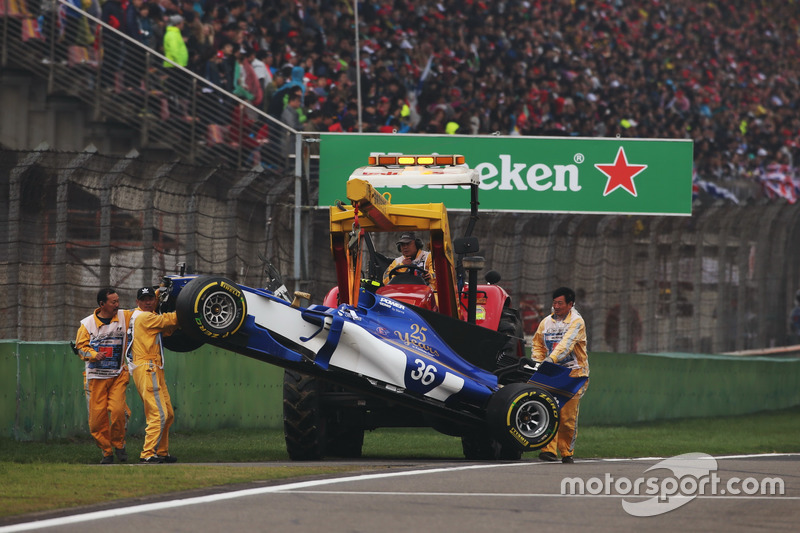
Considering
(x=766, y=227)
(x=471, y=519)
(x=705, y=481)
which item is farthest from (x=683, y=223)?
(x=471, y=519)

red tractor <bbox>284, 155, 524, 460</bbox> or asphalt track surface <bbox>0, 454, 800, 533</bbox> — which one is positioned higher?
red tractor <bbox>284, 155, 524, 460</bbox>

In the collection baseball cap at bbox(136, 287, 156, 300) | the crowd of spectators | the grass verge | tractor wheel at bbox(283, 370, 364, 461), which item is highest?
the crowd of spectators

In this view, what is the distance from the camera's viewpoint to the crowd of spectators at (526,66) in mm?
23484

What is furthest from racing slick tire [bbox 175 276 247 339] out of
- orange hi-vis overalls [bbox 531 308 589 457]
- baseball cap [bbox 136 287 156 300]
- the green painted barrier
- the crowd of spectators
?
the crowd of spectators

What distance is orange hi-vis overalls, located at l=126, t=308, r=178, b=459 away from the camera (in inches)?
500

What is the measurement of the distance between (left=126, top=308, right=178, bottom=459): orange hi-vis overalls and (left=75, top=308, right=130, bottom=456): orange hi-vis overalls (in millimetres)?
230

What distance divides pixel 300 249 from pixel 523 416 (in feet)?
19.1

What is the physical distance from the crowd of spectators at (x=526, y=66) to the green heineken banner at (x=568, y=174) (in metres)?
4.19

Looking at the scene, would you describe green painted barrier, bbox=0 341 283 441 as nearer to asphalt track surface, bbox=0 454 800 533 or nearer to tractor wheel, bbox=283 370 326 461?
tractor wheel, bbox=283 370 326 461

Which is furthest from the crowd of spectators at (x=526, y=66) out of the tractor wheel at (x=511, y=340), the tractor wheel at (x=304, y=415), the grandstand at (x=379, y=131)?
the tractor wheel at (x=304, y=415)

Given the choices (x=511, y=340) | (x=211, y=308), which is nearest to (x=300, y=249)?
(x=511, y=340)

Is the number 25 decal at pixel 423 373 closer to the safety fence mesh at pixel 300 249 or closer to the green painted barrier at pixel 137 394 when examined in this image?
the safety fence mesh at pixel 300 249

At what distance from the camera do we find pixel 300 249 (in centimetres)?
1777

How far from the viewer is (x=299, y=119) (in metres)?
22.6
